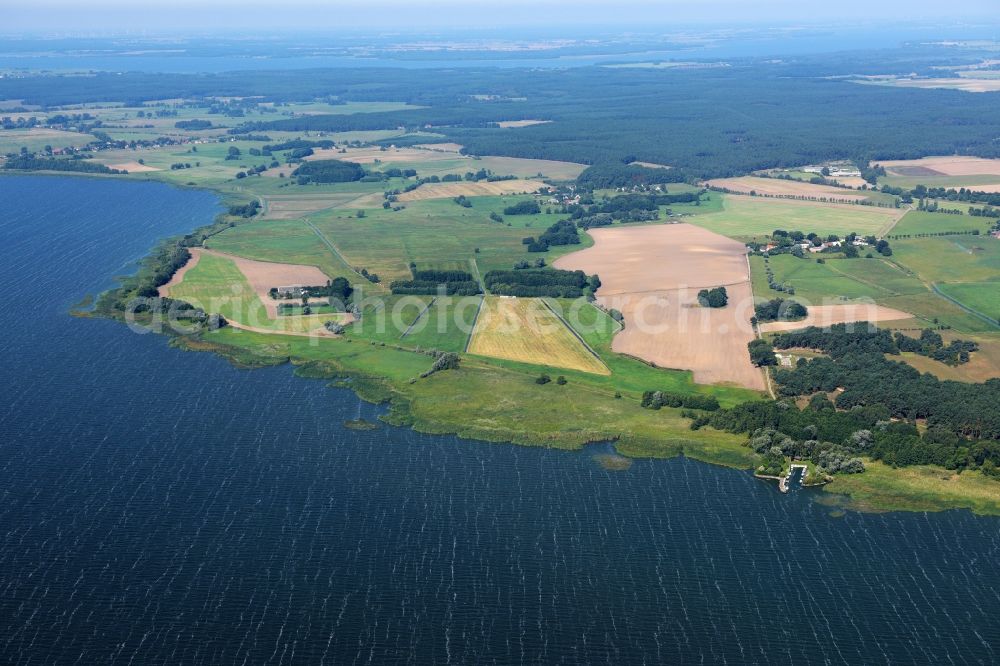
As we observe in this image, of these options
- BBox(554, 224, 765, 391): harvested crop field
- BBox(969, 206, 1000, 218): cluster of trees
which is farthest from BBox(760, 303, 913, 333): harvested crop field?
BBox(969, 206, 1000, 218): cluster of trees

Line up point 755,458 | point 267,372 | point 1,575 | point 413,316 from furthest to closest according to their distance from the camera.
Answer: point 413,316
point 267,372
point 755,458
point 1,575

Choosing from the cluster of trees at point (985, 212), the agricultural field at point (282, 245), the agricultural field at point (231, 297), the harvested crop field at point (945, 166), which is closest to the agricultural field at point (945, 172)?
the harvested crop field at point (945, 166)

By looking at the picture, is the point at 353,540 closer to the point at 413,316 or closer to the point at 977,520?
the point at 977,520

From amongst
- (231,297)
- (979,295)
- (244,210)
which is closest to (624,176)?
(244,210)

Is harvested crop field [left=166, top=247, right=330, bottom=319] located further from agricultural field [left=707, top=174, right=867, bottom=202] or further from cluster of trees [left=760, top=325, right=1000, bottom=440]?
agricultural field [left=707, top=174, right=867, bottom=202]

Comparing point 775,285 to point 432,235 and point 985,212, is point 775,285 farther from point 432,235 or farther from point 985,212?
point 985,212

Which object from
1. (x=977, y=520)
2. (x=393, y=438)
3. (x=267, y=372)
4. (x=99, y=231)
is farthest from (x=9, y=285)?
(x=977, y=520)
